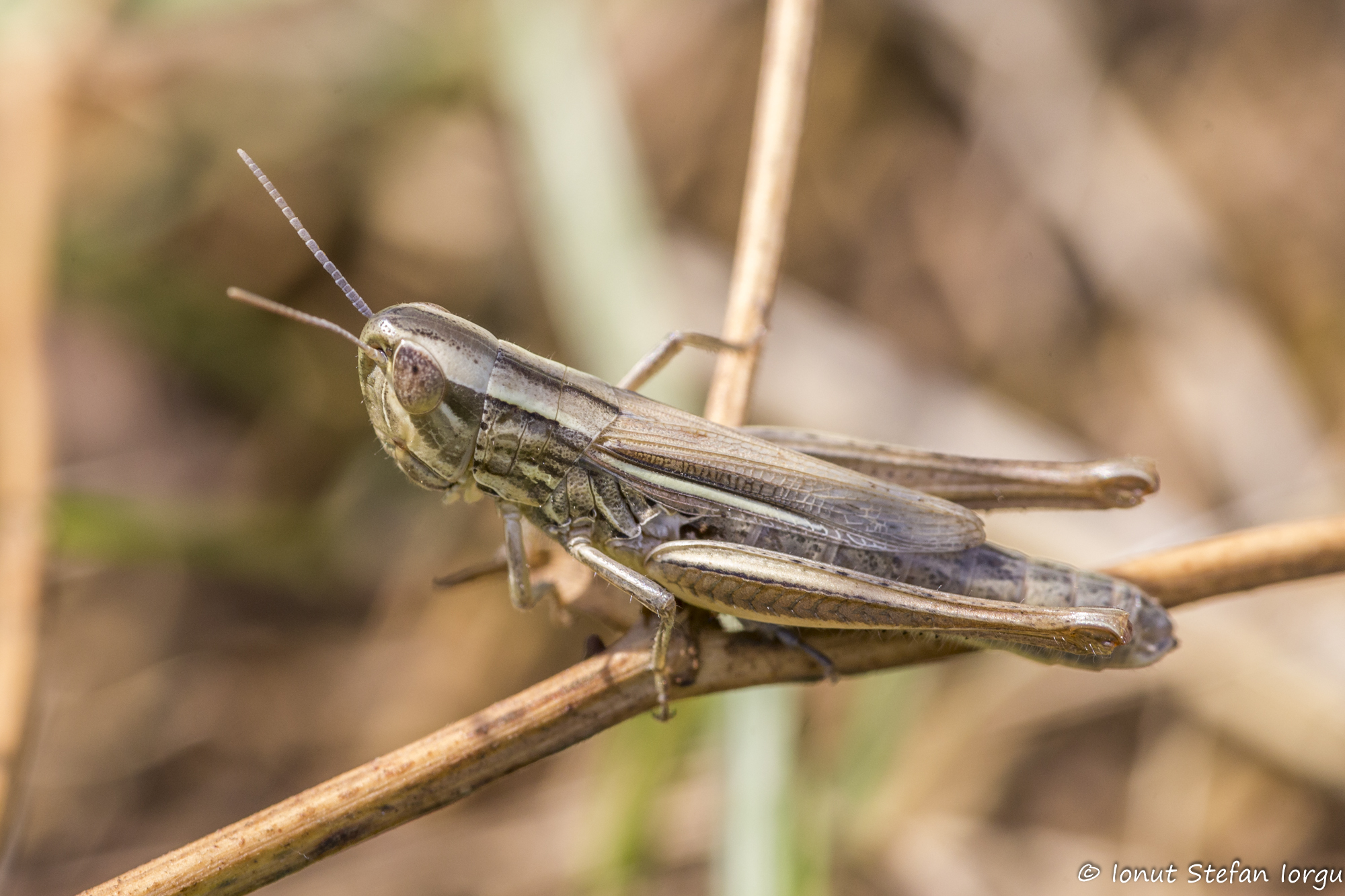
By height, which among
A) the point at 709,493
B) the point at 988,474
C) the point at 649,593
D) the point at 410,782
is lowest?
the point at 410,782

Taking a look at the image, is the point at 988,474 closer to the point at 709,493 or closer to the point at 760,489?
the point at 760,489

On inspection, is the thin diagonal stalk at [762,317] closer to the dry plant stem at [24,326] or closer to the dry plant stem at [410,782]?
the dry plant stem at [410,782]

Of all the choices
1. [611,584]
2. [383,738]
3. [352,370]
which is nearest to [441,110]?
[352,370]

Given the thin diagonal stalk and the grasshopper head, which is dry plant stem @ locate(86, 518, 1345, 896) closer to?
the thin diagonal stalk

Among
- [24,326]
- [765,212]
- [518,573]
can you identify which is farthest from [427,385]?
[24,326]

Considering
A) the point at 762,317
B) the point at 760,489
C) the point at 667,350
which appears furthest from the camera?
the point at 667,350

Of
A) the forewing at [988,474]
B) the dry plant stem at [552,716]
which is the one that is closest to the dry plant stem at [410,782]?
the dry plant stem at [552,716]
